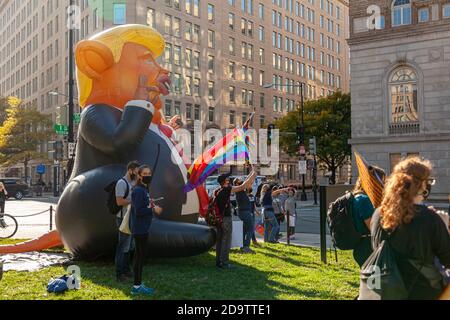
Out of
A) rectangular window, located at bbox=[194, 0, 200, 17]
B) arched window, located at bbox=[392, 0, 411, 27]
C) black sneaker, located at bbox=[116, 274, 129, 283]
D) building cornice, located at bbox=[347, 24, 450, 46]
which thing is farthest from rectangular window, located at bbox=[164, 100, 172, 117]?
black sneaker, located at bbox=[116, 274, 129, 283]

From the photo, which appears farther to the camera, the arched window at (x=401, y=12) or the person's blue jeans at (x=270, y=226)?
the arched window at (x=401, y=12)

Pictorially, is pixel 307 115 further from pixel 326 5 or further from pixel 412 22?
pixel 326 5

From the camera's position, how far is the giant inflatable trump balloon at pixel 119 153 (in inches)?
336

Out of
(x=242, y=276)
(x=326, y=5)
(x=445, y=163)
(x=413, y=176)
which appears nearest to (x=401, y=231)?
(x=413, y=176)

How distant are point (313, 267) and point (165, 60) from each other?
4305cm

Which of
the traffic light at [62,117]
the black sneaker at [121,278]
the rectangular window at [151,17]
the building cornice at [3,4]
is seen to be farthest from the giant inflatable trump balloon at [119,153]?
the building cornice at [3,4]

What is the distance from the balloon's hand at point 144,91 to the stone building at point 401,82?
2487 centimetres

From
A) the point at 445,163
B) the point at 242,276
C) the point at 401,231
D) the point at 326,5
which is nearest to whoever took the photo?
the point at 401,231

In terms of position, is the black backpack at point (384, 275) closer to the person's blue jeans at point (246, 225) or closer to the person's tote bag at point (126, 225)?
the person's tote bag at point (126, 225)

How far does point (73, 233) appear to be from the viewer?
8.80m

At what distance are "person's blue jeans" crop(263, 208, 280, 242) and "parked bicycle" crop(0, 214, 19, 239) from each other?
23.5 feet

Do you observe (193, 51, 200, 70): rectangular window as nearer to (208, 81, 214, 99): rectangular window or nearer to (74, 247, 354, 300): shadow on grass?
(208, 81, 214, 99): rectangular window

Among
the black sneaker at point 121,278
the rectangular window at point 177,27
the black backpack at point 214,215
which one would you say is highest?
the rectangular window at point 177,27

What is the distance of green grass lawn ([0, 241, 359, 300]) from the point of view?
721 centimetres
